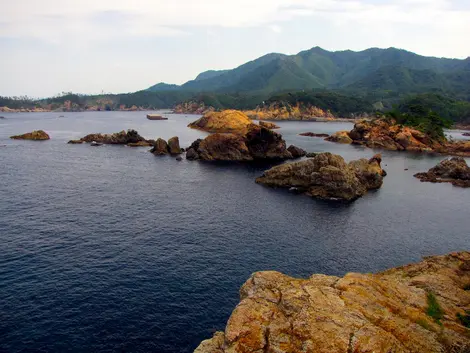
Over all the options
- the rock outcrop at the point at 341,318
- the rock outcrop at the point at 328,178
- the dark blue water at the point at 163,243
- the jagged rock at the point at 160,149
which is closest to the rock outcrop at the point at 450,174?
the dark blue water at the point at 163,243

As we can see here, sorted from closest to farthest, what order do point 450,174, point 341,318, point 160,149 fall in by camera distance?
point 341,318, point 450,174, point 160,149

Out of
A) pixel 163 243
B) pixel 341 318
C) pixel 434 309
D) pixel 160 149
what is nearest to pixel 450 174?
pixel 434 309

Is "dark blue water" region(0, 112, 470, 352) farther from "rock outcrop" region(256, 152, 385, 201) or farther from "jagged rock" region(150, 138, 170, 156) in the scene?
"jagged rock" region(150, 138, 170, 156)

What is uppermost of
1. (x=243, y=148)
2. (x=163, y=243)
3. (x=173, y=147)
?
(x=243, y=148)

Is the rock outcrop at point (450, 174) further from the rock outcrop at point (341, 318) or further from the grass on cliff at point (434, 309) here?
the grass on cliff at point (434, 309)

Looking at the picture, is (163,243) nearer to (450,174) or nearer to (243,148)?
(243,148)

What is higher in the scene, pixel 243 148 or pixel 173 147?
pixel 243 148

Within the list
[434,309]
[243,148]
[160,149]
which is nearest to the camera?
[434,309]

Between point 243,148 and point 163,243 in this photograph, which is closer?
point 163,243
